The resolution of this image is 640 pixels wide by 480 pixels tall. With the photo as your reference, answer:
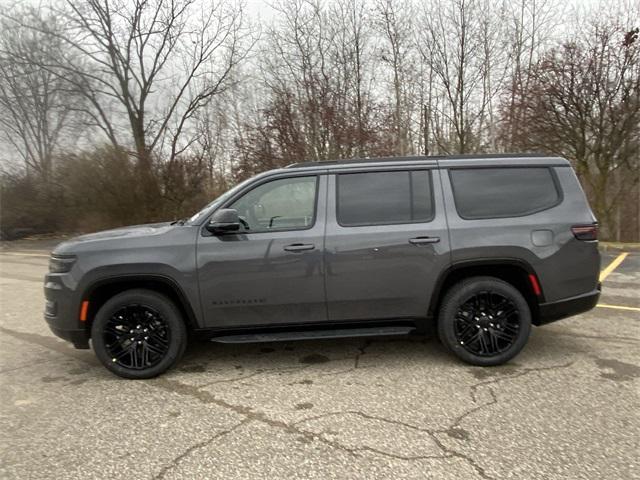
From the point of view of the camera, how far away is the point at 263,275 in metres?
3.76

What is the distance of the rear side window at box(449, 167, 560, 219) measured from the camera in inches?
154

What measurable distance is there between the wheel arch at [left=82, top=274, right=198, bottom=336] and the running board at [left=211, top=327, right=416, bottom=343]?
0.36 m

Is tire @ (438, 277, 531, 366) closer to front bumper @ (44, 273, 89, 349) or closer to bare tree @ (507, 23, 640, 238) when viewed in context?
front bumper @ (44, 273, 89, 349)

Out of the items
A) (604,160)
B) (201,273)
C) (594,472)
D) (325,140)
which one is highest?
(325,140)

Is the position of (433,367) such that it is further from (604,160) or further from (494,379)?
(604,160)

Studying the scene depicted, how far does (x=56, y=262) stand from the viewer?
151 inches

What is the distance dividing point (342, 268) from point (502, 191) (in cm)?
168

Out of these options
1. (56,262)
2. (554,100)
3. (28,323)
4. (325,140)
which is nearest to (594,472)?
(56,262)

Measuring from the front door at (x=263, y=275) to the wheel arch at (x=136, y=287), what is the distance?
0.58 ft

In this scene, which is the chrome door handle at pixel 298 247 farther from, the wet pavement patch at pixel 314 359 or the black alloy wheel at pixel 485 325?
the black alloy wheel at pixel 485 325

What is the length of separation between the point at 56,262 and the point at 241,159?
12817 millimetres

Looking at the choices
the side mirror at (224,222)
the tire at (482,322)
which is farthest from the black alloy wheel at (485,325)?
the side mirror at (224,222)

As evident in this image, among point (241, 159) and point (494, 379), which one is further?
point (241, 159)

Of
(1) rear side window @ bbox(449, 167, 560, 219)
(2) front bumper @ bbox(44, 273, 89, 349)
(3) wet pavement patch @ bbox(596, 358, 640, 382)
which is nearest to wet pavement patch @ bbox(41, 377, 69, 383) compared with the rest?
(2) front bumper @ bbox(44, 273, 89, 349)
